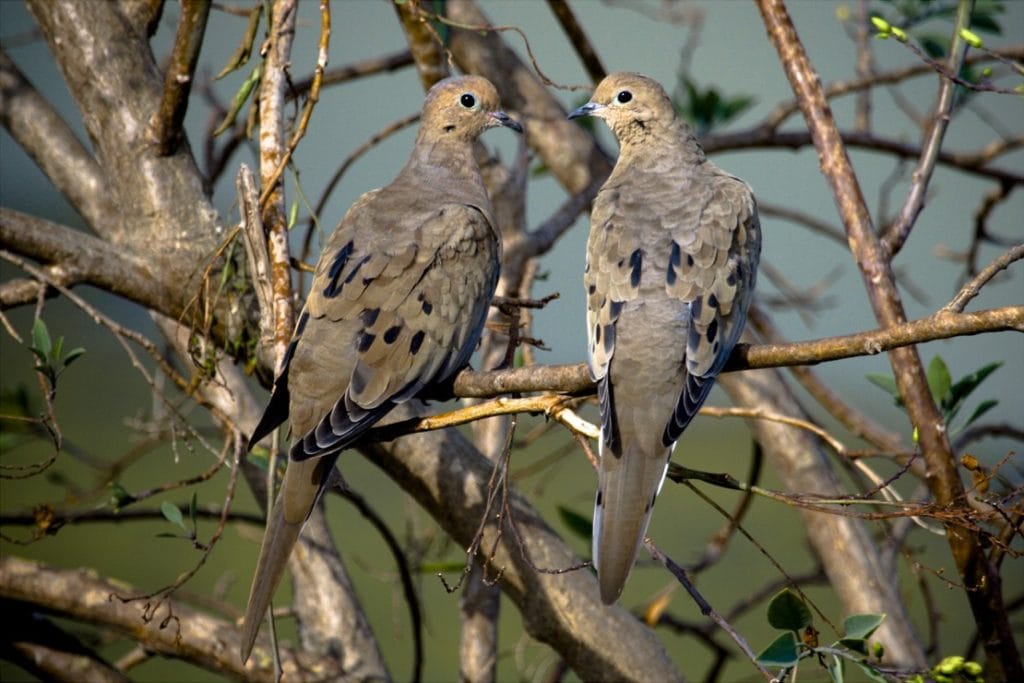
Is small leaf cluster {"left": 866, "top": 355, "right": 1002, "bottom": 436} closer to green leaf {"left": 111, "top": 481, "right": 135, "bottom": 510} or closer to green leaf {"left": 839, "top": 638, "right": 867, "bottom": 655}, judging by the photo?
green leaf {"left": 839, "top": 638, "right": 867, "bottom": 655}

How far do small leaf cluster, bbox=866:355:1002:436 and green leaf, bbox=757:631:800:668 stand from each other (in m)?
0.86

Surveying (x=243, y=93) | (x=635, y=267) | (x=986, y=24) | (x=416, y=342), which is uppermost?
(x=986, y=24)

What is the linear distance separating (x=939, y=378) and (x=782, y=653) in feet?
Answer: 3.13

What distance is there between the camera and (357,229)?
2512mm

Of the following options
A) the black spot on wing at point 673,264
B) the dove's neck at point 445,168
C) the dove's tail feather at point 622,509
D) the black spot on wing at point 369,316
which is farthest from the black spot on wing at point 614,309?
the dove's neck at point 445,168

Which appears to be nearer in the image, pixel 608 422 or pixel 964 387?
pixel 608 422

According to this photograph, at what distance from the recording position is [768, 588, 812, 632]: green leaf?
190 centimetres

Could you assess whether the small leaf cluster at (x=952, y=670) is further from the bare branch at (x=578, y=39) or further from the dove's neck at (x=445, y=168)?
A: the bare branch at (x=578, y=39)

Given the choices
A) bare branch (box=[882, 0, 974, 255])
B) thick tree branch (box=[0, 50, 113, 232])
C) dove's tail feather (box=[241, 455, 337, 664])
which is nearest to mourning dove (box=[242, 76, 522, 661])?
dove's tail feather (box=[241, 455, 337, 664])

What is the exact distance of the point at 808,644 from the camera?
1.83m

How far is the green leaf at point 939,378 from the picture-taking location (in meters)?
2.52

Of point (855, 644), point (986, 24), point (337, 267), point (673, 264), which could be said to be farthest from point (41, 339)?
point (986, 24)

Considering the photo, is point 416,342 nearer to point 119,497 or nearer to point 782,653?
point 119,497

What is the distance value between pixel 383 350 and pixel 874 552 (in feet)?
5.76
